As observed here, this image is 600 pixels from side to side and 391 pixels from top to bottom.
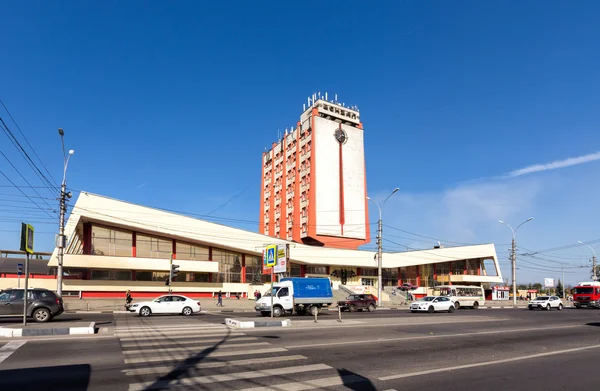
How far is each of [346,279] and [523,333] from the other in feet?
151

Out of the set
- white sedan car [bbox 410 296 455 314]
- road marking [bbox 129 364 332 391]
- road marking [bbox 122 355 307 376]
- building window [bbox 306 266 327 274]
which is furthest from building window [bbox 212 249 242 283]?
road marking [bbox 129 364 332 391]

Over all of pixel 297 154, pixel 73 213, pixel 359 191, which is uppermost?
pixel 297 154

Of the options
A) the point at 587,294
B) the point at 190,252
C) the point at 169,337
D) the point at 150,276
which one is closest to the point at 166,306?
the point at 169,337

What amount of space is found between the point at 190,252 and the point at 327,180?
89.0 feet

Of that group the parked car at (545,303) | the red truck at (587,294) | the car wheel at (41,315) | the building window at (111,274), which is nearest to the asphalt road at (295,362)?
the car wheel at (41,315)

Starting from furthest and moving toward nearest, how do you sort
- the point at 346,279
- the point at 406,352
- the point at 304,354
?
the point at 346,279
the point at 406,352
the point at 304,354

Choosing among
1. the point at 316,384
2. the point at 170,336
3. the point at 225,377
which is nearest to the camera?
the point at 316,384

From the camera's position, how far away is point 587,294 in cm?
4609

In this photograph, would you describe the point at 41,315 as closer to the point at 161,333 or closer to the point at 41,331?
the point at 41,331

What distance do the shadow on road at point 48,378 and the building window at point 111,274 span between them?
37.9 meters

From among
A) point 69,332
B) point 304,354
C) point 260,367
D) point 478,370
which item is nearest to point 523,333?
point 478,370

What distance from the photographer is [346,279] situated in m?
64.1

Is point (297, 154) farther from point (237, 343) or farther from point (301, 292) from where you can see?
point (237, 343)

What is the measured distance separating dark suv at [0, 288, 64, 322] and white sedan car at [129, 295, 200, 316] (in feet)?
23.7
